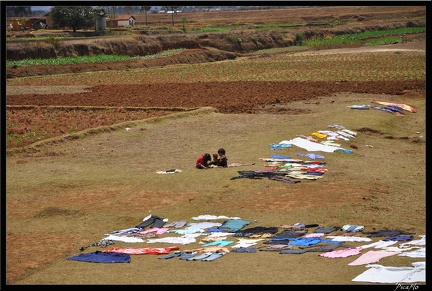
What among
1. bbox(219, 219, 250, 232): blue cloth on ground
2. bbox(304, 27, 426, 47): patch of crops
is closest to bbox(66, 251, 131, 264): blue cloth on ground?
bbox(219, 219, 250, 232): blue cloth on ground

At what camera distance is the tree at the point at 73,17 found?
8131cm

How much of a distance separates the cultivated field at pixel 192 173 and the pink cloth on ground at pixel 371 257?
0.47 ft

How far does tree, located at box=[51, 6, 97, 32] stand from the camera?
267 feet

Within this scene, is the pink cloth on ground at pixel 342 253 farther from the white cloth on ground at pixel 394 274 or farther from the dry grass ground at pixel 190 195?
the white cloth on ground at pixel 394 274

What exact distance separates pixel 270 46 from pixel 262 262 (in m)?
72.9

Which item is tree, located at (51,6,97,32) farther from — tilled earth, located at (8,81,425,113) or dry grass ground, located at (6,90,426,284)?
dry grass ground, located at (6,90,426,284)

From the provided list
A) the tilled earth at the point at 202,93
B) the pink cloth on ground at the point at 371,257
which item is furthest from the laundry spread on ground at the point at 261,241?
the tilled earth at the point at 202,93

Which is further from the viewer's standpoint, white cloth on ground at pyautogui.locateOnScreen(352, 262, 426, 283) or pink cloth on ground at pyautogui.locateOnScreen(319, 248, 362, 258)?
pink cloth on ground at pyautogui.locateOnScreen(319, 248, 362, 258)

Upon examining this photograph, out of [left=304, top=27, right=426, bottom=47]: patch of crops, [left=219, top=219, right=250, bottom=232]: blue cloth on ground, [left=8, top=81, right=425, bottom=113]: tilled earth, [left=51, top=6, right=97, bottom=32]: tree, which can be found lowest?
[left=304, top=27, right=426, bottom=47]: patch of crops

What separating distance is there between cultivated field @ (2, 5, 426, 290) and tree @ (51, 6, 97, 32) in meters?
41.8

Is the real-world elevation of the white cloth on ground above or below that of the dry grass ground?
above

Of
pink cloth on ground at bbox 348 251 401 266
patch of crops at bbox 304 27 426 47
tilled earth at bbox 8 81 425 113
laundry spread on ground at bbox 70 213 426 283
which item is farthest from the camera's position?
patch of crops at bbox 304 27 426 47

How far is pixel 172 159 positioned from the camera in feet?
73.2
